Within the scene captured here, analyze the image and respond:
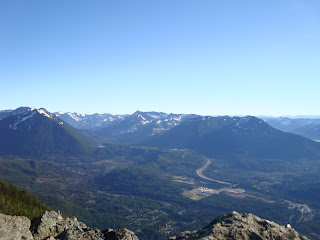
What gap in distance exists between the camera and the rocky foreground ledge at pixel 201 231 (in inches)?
1145

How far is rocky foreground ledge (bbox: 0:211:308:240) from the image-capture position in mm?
29094

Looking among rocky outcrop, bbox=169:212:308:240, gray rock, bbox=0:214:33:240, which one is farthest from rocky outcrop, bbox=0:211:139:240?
rocky outcrop, bbox=169:212:308:240

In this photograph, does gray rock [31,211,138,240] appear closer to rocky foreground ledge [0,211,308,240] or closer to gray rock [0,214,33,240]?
rocky foreground ledge [0,211,308,240]

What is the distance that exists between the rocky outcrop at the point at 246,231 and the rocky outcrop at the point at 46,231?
1352 centimetres

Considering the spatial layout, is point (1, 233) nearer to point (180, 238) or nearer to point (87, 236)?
point (87, 236)

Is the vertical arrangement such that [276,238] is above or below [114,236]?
above

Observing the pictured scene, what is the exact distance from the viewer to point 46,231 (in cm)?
3950

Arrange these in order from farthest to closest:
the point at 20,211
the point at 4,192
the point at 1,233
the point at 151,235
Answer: the point at 151,235
the point at 4,192
the point at 20,211
the point at 1,233

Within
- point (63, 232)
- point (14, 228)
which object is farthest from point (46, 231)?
point (14, 228)

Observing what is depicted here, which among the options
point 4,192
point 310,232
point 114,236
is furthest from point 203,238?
point 310,232

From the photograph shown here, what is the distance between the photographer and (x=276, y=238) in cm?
2938

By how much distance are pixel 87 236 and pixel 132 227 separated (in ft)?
571

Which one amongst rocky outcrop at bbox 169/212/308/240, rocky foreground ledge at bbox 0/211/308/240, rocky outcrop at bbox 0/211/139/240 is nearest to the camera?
rocky outcrop at bbox 169/212/308/240

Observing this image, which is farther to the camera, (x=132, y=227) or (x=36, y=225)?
(x=132, y=227)
